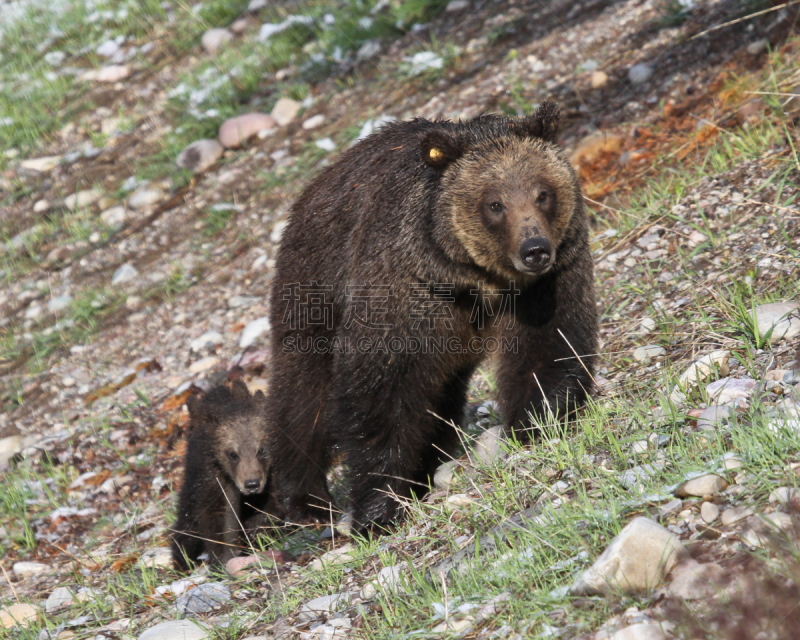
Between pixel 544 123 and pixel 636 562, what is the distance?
7.90 feet

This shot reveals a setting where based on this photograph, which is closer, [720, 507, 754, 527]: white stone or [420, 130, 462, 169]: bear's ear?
[720, 507, 754, 527]: white stone

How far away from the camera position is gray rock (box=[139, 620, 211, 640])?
3736 millimetres

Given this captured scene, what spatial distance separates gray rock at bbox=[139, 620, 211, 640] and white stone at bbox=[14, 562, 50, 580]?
2.10 meters

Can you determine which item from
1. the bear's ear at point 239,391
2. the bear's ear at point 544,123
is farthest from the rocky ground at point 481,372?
the bear's ear at point 544,123

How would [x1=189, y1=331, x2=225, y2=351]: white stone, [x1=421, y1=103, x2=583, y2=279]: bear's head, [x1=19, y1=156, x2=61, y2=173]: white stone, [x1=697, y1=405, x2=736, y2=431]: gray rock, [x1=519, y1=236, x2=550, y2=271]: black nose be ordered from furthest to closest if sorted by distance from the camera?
[x1=19, y1=156, x2=61, y2=173]: white stone, [x1=189, y1=331, x2=225, y2=351]: white stone, [x1=421, y1=103, x2=583, y2=279]: bear's head, [x1=519, y1=236, x2=550, y2=271]: black nose, [x1=697, y1=405, x2=736, y2=431]: gray rock

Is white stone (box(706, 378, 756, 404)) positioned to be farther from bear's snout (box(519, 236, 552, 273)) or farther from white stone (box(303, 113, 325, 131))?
white stone (box(303, 113, 325, 131))

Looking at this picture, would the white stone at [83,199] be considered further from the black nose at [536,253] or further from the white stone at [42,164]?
the black nose at [536,253]

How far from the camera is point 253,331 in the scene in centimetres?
726

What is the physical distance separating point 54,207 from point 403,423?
735cm

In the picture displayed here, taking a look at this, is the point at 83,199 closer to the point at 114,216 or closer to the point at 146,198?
the point at 114,216

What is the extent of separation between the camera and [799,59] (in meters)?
6.54

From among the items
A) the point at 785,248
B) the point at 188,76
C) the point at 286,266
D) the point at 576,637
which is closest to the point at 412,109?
the point at 188,76

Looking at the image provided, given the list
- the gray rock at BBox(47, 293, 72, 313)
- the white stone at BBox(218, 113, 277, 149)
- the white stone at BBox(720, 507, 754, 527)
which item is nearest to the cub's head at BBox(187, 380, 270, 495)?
the white stone at BBox(720, 507, 754, 527)

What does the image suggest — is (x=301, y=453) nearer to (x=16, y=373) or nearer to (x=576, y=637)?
(x=576, y=637)
